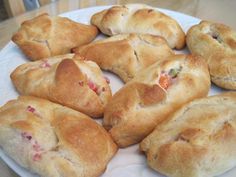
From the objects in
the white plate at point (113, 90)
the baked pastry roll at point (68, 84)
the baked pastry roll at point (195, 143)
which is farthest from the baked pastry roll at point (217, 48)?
the baked pastry roll at point (68, 84)

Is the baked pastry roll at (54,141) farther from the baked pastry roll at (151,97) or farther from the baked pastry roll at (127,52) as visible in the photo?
the baked pastry roll at (127,52)

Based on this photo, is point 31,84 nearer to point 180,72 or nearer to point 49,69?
point 49,69

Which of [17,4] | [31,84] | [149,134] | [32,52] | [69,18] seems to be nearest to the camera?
[149,134]

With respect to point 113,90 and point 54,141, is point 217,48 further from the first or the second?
point 54,141

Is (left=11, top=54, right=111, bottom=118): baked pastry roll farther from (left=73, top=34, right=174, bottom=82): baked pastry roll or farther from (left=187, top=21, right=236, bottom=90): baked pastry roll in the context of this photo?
(left=187, top=21, right=236, bottom=90): baked pastry roll

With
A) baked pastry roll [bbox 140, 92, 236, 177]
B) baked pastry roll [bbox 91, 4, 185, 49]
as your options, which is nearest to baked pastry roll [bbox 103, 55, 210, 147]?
baked pastry roll [bbox 140, 92, 236, 177]

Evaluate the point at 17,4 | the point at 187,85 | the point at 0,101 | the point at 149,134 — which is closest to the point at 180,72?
the point at 187,85
